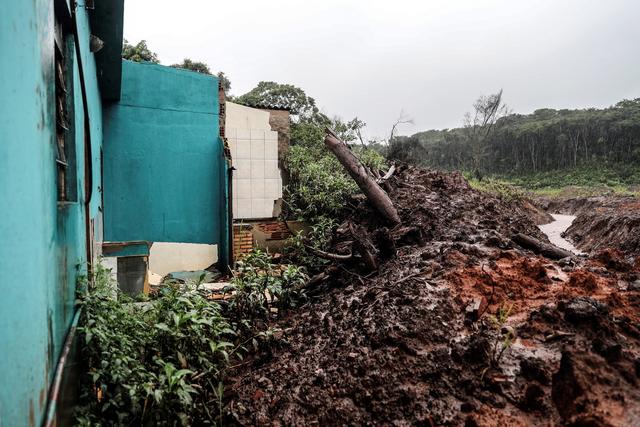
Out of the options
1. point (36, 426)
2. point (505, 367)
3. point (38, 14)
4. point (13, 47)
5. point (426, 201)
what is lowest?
point (505, 367)

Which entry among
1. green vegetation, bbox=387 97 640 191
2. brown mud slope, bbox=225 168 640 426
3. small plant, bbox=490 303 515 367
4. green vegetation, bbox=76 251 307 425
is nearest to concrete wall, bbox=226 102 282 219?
brown mud slope, bbox=225 168 640 426

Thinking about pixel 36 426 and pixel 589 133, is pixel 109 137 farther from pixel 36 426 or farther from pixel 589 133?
pixel 589 133

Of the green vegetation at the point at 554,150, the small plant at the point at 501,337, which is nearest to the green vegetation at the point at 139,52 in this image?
the small plant at the point at 501,337

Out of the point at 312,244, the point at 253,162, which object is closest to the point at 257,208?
the point at 253,162

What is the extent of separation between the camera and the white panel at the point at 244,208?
8.55 meters

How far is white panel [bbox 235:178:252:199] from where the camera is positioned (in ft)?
28.1

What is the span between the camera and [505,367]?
2.92 m

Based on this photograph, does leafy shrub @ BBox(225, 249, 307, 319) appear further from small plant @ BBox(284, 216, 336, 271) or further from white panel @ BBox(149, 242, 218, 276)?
white panel @ BBox(149, 242, 218, 276)

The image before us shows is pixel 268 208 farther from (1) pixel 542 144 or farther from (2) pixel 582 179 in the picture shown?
(1) pixel 542 144

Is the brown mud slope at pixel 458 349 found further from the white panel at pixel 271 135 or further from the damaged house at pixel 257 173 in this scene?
the white panel at pixel 271 135

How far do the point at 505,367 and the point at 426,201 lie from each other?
4781 millimetres

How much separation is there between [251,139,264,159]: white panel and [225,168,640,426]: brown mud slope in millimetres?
4358

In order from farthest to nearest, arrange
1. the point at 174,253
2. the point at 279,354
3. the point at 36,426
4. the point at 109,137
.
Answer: the point at 174,253, the point at 109,137, the point at 279,354, the point at 36,426

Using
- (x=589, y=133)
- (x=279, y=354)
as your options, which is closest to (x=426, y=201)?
(x=279, y=354)
